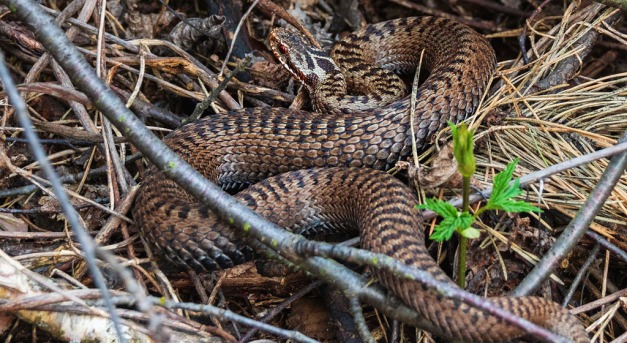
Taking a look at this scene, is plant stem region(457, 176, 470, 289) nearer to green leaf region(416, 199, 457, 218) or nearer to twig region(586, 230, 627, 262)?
green leaf region(416, 199, 457, 218)

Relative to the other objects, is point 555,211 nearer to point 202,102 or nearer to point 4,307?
point 202,102

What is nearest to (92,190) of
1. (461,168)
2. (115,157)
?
(115,157)

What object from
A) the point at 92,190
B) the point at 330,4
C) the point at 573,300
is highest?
the point at 330,4

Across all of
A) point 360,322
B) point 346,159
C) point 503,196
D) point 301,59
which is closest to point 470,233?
point 503,196

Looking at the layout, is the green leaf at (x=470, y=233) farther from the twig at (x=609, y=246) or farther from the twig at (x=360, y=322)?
the twig at (x=609, y=246)

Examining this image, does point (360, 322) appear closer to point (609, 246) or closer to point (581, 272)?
point (581, 272)

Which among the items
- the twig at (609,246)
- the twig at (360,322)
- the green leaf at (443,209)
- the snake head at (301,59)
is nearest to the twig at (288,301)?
the twig at (360,322)

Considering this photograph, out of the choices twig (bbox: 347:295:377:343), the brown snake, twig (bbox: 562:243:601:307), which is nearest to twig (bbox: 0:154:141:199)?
the brown snake
